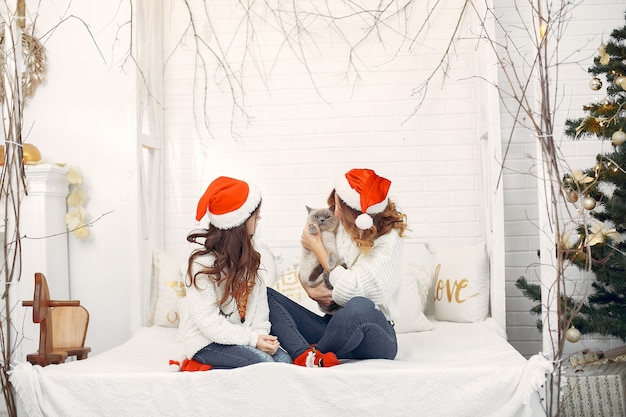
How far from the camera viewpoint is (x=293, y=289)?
3.86 m

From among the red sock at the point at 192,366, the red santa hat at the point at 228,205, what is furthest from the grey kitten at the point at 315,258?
the red sock at the point at 192,366

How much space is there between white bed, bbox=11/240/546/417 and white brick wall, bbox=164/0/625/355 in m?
1.49

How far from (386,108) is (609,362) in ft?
5.73

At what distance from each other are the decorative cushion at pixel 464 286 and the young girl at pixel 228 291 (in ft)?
3.96

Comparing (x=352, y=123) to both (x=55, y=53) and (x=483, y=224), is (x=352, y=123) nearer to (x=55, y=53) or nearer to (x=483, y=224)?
(x=483, y=224)

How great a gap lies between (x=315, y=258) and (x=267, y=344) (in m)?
0.47

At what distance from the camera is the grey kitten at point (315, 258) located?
3092mm

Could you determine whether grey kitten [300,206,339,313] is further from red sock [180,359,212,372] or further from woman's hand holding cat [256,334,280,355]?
red sock [180,359,212,372]

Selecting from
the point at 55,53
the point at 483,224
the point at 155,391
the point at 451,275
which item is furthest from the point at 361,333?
the point at 55,53

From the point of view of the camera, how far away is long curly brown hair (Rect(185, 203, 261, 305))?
283cm

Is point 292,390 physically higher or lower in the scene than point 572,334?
lower

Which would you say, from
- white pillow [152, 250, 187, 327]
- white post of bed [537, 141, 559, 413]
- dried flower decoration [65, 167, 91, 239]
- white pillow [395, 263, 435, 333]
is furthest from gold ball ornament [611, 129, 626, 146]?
dried flower decoration [65, 167, 91, 239]

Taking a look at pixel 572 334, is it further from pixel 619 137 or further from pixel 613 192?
pixel 619 137

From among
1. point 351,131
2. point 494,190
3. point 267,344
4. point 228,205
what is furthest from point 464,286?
point 228,205
